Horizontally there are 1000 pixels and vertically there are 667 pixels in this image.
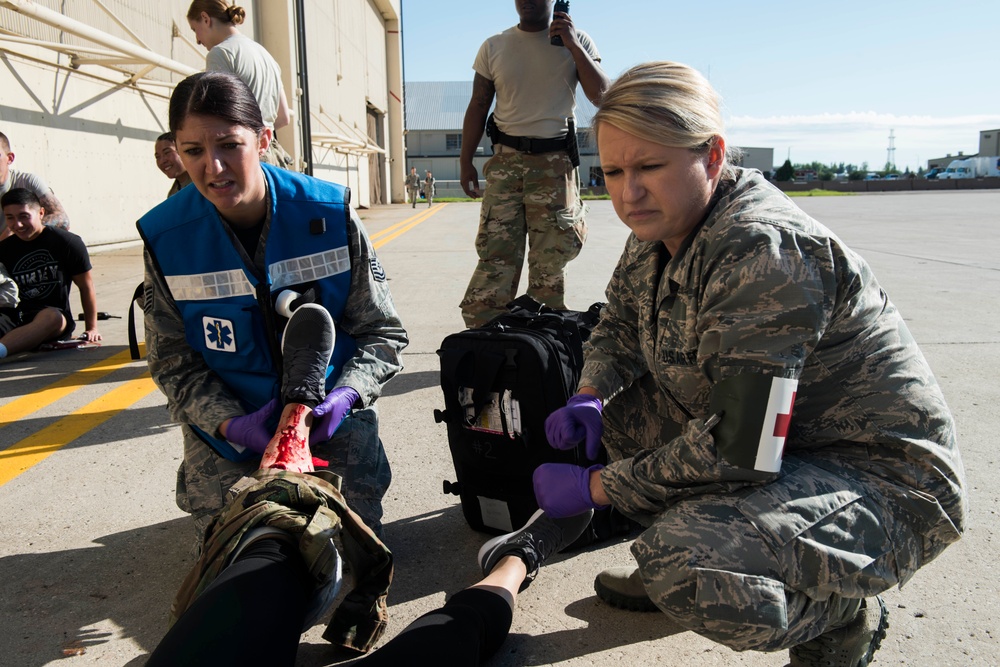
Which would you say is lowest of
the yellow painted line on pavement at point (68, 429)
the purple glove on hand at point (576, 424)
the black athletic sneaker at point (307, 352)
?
the yellow painted line on pavement at point (68, 429)

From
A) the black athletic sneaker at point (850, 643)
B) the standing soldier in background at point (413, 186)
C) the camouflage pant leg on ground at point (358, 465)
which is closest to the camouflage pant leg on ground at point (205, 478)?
the camouflage pant leg on ground at point (358, 465)

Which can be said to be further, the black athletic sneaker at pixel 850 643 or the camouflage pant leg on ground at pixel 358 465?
the camouflage pant leg on ground at pixel 358 465

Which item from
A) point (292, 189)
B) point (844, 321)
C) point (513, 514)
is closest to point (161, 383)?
point (292, 189)

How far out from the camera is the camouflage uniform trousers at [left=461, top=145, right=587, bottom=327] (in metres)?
3.98

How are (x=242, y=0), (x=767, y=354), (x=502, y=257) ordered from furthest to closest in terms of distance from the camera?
1. (x=242, y=0)
2. (x=502, y=257)
3. (x=767, y=354)

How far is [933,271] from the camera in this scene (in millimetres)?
8180

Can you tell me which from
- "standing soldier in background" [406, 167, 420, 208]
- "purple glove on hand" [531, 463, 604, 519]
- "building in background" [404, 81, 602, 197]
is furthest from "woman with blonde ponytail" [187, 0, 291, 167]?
"building in background" [404, 81, 602, 197]

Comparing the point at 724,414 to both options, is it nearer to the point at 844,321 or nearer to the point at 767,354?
the point at 767,354

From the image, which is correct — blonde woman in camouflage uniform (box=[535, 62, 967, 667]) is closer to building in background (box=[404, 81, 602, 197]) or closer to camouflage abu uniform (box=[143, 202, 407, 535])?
camouflage abu uniform (box=[143, 202, 407, 535])

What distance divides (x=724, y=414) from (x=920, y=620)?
897 mm

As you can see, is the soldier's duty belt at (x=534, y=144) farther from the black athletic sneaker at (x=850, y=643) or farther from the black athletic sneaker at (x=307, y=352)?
the black athletic sneaker at (x=850, y=643)

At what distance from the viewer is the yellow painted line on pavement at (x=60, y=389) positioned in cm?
376

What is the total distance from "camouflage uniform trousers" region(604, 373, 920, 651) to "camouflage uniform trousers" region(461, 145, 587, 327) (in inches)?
97.4

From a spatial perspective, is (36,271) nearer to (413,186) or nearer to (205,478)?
(205,478)
